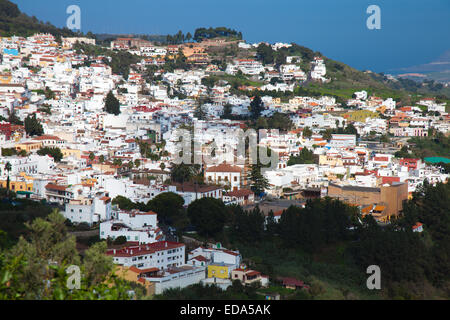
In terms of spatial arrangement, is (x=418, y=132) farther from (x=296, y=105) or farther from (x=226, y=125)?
(x=226, y=125)

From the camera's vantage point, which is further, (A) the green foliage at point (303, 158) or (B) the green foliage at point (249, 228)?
(A) the green foliage at point (303, 158)

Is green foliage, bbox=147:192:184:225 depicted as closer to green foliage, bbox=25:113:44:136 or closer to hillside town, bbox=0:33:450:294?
hillside town, bbox=0:33:450:294

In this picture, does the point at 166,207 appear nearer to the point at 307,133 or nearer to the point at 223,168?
the point at 223,168

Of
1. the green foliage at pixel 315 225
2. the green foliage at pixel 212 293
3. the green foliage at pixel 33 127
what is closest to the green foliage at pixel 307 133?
the green foliage at pixel 33 127

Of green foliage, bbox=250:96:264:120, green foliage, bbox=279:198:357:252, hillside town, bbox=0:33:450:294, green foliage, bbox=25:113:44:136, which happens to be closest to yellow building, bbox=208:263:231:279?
hillside town, bbox=0:33:450:294

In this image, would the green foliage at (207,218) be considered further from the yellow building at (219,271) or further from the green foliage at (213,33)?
the green foliage at (213,33)
